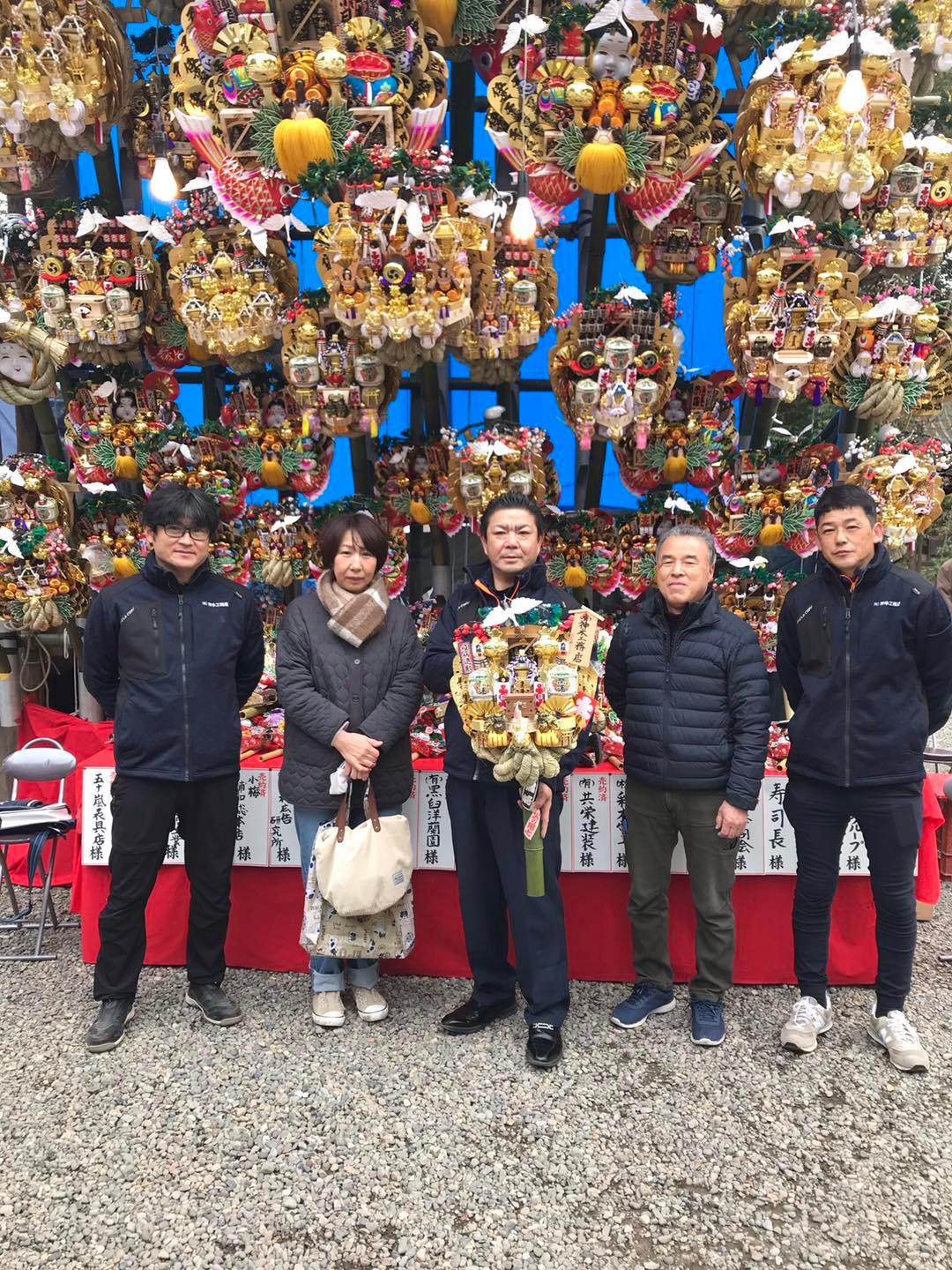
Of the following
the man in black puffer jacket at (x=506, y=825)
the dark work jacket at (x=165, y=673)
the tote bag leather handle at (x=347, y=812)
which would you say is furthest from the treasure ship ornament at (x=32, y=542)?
the man in black puffer jacket at (x=506, y=825)

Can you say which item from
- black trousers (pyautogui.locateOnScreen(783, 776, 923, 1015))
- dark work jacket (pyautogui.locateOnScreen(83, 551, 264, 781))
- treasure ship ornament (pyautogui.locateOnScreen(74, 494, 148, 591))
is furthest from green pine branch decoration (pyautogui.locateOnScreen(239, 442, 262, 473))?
black trousers (pyautogui.locateOnScreen(783, 776, 923, 1015))

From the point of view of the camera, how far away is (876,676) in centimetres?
294

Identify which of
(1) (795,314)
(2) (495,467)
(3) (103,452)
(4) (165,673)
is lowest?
(4) (165,673)

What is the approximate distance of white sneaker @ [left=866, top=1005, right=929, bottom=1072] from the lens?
3.01m

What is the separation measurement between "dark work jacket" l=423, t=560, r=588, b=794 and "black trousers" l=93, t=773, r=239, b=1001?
2.63 ft

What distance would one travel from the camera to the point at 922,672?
2.96 metres

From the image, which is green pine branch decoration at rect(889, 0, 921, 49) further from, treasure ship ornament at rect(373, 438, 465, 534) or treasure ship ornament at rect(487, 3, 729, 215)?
treasure ship ornament at rect(373, 438, 465, 534)

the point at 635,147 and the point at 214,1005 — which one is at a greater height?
the point at 635,147

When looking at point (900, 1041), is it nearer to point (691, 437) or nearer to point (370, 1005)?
point (370, 1005)

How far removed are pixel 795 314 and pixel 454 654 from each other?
1.97 metres

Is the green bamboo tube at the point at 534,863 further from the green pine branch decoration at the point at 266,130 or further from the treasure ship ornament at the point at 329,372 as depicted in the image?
the green pine branch decoration at the point at 266,130

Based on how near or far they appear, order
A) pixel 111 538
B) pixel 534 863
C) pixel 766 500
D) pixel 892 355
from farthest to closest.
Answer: pixel 111 538 < pixel 766 500 < pixel 892 355 < pixel 534 863

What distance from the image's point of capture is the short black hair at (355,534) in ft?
10.2

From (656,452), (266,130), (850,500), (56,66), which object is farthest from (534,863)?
(56,66)
